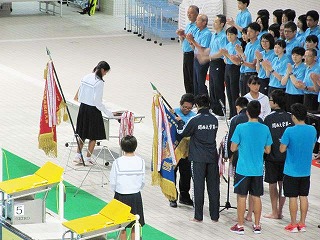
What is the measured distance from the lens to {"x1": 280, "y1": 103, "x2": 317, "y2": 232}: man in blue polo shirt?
40.2 feet

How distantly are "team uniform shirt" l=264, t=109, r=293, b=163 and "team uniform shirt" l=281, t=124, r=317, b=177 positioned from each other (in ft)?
1.17

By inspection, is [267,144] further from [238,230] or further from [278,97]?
[238,230]

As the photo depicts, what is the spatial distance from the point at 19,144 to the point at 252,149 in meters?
5.28

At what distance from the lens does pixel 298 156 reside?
12289 millimetres

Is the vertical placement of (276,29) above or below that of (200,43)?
above

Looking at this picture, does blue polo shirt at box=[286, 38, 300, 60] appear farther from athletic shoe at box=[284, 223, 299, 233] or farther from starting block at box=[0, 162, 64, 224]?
starting block at box=[0, 162, 64, 224]

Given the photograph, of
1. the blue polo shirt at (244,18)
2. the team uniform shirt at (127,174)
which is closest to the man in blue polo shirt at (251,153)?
the team uniform shirt at (127,174)

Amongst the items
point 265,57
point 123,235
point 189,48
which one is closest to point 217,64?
point 189,48

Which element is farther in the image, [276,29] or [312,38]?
[276,29]

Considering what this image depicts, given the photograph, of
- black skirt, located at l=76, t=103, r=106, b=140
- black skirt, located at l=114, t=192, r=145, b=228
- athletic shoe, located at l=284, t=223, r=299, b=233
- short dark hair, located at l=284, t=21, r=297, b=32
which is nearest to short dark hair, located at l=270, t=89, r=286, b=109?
athletic shoe, located at l=284, t=223, r=299, b=233

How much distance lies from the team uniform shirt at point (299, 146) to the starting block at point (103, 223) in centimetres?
272

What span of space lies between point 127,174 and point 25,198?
1.20 metres

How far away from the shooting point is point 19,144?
1627cm

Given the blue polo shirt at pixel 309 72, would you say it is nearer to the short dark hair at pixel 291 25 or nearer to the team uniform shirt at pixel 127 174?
the short dark hair at pixel 291 25
